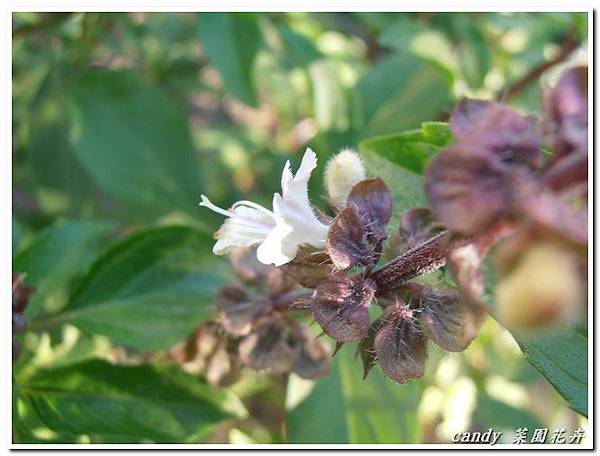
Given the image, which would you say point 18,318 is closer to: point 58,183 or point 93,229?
point 93,229

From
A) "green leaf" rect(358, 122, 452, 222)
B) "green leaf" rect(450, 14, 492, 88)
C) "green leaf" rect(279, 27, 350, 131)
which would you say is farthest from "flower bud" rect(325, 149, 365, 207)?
"green leaf" rect(450, 14, 492, 88)

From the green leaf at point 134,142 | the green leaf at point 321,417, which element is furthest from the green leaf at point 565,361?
the green leaf at point 134,142

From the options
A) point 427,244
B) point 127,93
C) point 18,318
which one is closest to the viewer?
point 427,244

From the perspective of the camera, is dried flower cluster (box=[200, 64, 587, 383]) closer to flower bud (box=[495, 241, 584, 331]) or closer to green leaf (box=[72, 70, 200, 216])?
flower bud (box=[495, 241, 584, 331])

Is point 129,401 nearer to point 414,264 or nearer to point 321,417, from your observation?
point 321,417

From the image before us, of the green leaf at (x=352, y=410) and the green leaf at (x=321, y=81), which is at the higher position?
the green leaf at (x=321, y=81)

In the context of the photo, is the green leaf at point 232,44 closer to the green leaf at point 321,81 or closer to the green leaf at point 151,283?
the green leaf at point 321,81

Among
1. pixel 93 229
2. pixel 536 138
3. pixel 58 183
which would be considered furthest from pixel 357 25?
pixel 536 138
